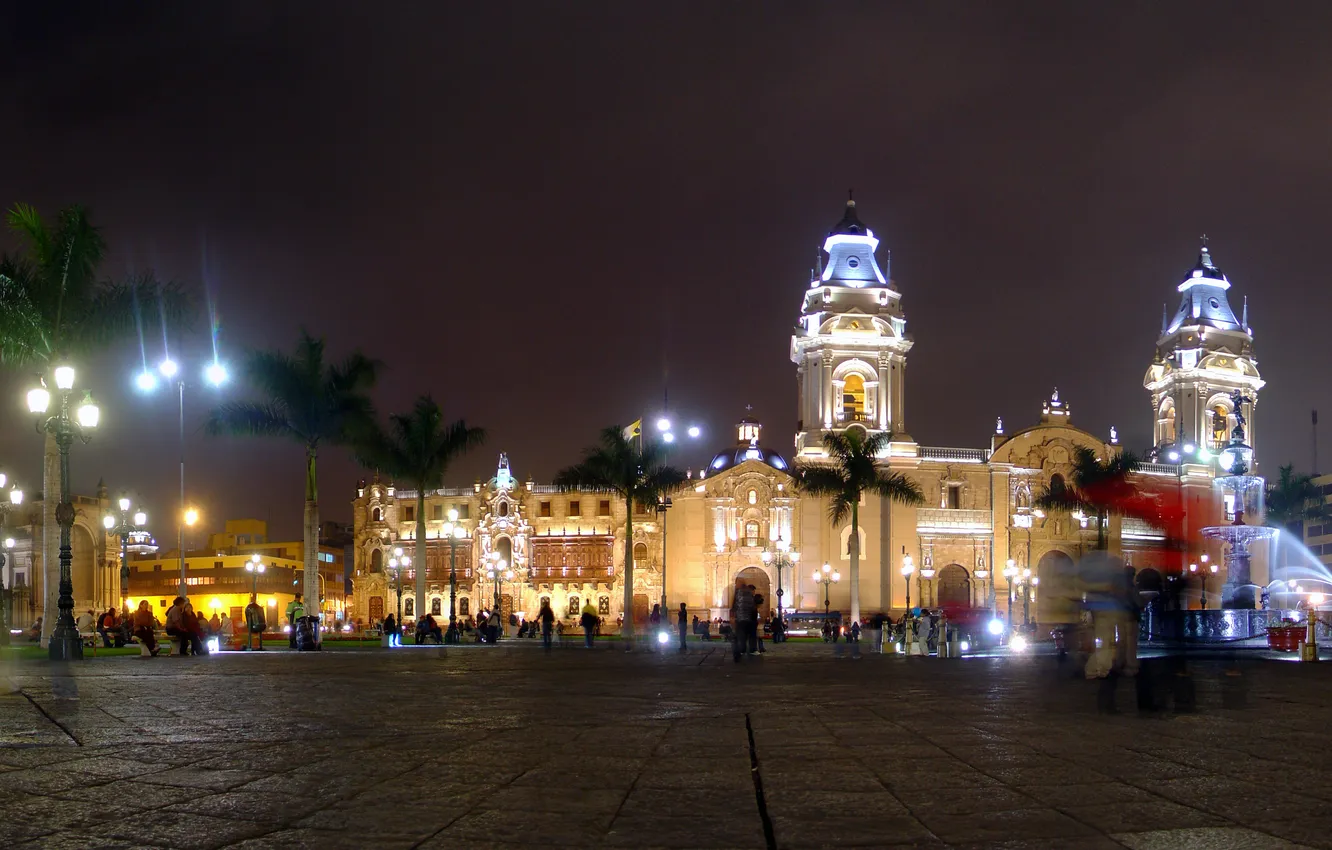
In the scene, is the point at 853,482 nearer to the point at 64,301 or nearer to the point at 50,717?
the point at 64,301

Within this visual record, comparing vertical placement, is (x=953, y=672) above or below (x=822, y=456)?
below

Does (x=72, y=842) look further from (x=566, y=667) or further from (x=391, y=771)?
(x=566, y=667)

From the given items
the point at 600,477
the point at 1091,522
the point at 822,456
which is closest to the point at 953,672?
the point at 600,477

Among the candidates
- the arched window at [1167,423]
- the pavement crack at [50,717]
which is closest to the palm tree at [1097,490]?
the arched window at [1167,423]

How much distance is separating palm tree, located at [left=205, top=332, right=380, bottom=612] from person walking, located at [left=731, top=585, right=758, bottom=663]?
55.6ft

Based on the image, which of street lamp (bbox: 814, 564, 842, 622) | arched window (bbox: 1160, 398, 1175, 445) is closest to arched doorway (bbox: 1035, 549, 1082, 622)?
street lamp (bbox: 814, 564, 842, 622)

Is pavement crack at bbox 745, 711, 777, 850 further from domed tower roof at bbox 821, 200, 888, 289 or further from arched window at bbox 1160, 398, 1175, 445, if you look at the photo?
arched window at bbox 1160, 398, 1175, 445

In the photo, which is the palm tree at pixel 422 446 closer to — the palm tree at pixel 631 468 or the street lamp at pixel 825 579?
the palm tree at pixel 631 468

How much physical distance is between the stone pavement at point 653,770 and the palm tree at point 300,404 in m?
26.3

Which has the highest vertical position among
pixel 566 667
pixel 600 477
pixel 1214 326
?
pixel 1214 326

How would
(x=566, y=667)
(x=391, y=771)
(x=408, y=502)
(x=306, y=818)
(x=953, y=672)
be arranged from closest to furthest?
(x=306, y=818) → (x=391, y=771) → (x=953, y=672) → (x=566, y=667) → (x=408, y=502)

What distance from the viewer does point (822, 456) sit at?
7462 cm

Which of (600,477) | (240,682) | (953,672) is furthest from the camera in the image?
(600,477)

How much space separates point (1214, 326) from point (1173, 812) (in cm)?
8840
